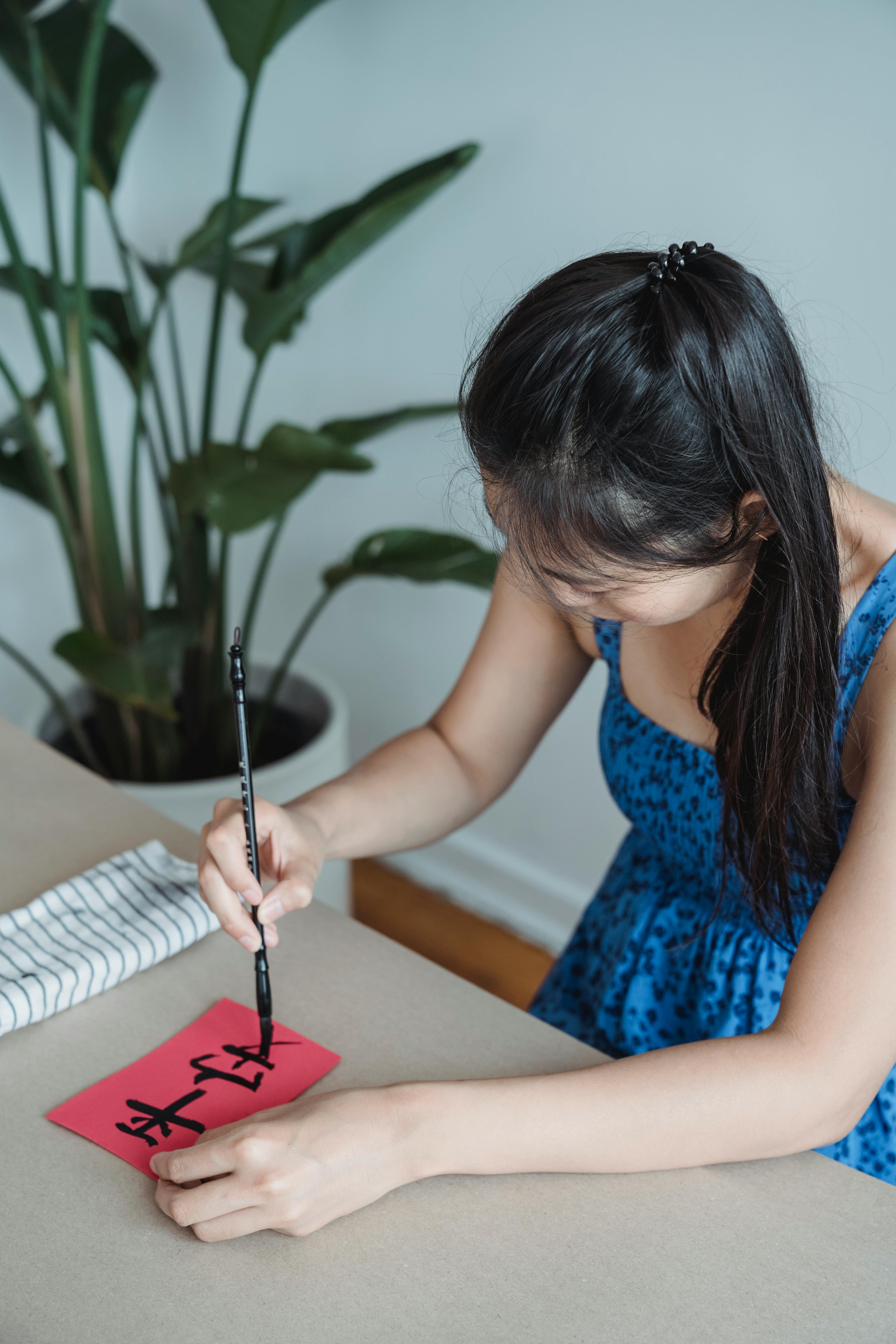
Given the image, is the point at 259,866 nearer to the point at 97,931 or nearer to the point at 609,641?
the point at 97,931

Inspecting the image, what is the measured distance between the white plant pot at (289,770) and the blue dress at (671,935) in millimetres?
534

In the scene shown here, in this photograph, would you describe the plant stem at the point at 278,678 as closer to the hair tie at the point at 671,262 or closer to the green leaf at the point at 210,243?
the green leaf at the point at 210,243

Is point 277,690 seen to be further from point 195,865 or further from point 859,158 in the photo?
point 859,158

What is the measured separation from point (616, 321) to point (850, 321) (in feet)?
2.81

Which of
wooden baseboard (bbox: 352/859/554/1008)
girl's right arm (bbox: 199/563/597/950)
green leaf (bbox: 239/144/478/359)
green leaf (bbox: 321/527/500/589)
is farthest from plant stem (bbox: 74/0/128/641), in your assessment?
wooden baseboard (bbox: 352/859/554/1008)

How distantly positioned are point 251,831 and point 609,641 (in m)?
0.40

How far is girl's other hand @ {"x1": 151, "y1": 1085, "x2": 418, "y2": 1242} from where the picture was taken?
0.60 metres

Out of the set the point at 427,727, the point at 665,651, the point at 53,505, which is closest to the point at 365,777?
the point at 427,727

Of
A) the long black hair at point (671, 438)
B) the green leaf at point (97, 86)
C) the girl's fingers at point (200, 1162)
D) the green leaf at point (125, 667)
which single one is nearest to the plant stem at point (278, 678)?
the green leaf at point (125, 667)

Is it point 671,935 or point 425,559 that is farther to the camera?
point 425,559

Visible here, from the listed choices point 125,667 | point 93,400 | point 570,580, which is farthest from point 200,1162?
→ point 93,400

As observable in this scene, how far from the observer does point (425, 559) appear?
1.52m

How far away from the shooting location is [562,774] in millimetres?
1913

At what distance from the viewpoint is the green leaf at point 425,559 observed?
4.91ft
